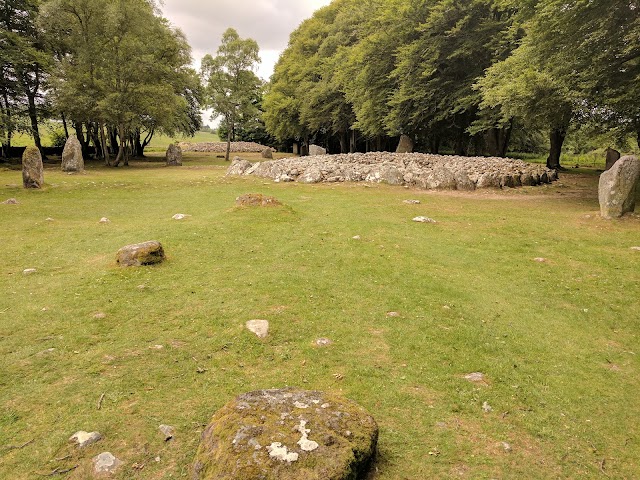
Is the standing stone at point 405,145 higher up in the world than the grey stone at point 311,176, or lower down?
higher up

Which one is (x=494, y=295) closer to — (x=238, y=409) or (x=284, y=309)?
(x=284, y=309)

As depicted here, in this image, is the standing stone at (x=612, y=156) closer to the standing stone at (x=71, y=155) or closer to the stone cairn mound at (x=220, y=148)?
the standing stone at (x=71, y=155)

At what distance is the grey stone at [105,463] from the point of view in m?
3.51

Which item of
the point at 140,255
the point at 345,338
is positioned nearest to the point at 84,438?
the point at 345,338

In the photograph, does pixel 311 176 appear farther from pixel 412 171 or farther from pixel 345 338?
pixel 345 338

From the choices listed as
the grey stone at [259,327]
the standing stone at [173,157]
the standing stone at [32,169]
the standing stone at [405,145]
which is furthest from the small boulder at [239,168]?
the grey stone at [259,327]

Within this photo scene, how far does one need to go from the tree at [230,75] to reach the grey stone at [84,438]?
4314 centimetres

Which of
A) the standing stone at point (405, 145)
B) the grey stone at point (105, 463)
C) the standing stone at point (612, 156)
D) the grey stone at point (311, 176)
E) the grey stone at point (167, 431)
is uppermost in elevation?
the standing stone at point (405, 145)

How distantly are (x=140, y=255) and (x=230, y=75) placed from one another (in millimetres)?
41180

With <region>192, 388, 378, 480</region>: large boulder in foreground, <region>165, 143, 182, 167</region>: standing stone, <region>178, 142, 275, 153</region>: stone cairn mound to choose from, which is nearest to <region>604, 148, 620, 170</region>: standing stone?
<region>192, 388, 378, 480</region>: large boulder in foreground

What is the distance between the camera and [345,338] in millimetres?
6105

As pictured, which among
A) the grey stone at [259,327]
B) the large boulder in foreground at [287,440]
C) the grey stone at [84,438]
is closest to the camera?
the large boulder in foreground at [287,440]

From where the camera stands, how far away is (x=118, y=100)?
31609 millimetres

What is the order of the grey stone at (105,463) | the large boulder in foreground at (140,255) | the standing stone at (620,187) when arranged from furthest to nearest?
1. the standing stone at (620,187)
2. the large boulder in foreground at (140,255)
3. the grey stone at (105,463)
